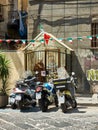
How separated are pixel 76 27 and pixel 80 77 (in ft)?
8.70

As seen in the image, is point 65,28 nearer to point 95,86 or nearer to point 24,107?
point 95,86

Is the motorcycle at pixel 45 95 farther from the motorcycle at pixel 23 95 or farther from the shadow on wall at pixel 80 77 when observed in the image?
the shadow on wall at pixel 80 77

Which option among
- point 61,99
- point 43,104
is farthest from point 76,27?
point 61,99

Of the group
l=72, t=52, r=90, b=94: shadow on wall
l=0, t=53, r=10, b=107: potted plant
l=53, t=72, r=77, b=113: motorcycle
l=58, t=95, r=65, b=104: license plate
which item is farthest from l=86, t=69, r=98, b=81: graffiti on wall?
l=58, t=95, r=65, b=104: license plate

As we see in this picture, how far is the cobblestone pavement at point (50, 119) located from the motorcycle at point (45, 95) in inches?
10.6

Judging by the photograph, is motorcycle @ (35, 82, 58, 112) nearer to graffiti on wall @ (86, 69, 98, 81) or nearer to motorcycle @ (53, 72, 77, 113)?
motorcycle @ (53, 72, 77, 113)

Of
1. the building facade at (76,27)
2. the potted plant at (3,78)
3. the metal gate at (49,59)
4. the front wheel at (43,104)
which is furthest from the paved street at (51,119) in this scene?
the metal gate at (49,59)

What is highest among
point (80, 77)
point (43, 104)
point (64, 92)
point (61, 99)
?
point (80, 77)

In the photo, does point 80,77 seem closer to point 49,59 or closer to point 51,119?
point 49,59

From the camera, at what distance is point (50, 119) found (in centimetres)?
1166

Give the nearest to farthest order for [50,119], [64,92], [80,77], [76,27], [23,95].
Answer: [50,119] < [64,92] < [23,95] < [80,77] < [76,27]

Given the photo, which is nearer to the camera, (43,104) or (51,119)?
(51,119)

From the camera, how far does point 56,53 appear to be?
17.9 meters

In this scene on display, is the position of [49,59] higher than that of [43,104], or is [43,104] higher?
[49,59]
